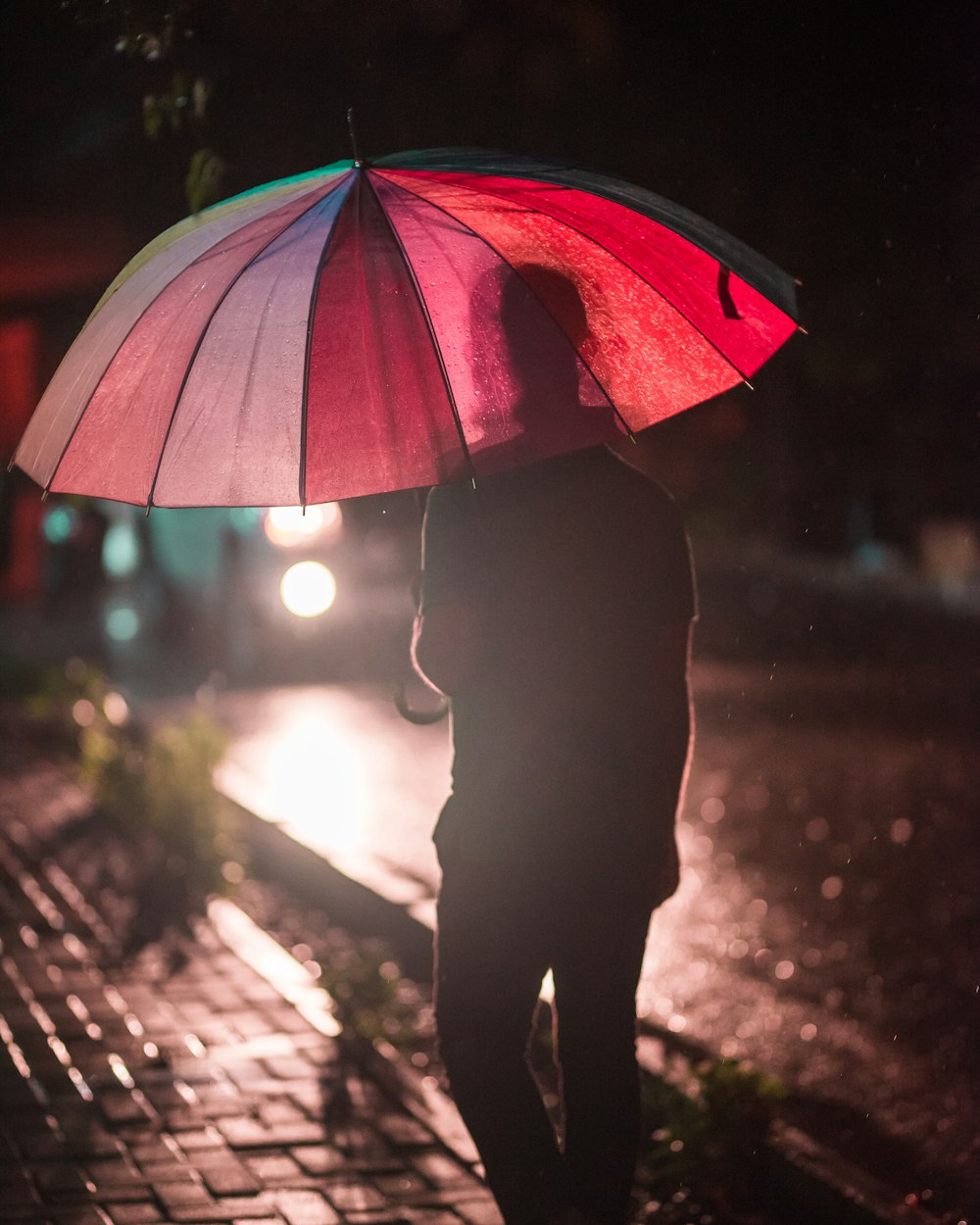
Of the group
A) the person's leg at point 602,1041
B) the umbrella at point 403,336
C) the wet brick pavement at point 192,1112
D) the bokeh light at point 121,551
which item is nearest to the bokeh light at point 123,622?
the bokeh light at point 121,551

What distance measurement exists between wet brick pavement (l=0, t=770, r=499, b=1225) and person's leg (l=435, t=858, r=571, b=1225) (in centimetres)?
99

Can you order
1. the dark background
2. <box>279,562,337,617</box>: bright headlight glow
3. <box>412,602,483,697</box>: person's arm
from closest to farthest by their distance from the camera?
<box>412,602,483,697</box>: person's arm
the dark background
<box>279,562,337,617</box>: bright headlight glow

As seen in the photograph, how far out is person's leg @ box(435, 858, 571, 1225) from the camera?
2.97 metres

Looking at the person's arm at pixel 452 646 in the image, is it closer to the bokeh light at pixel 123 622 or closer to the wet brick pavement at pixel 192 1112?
the wet brick pavement at pixel 192 1112

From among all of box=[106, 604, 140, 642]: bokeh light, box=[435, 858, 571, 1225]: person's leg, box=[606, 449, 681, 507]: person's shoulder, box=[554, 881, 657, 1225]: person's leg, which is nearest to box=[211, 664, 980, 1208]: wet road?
box=[554, 881, 657, 1225]: person's leg

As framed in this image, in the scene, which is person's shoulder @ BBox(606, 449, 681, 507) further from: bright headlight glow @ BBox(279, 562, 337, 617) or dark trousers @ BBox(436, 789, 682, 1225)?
bright headlight glow @ BBox(279, 562, 337, 617)

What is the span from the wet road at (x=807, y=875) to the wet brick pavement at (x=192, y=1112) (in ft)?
3.95

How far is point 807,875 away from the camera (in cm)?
820

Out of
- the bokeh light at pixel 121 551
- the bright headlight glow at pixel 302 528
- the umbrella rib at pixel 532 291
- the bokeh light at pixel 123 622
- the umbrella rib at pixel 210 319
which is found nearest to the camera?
the umbrella rib at pixel 532 291

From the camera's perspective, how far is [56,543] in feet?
74.5

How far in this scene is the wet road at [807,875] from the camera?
17.6 ft

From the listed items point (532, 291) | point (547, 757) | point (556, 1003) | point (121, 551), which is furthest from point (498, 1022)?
point (121, 551)

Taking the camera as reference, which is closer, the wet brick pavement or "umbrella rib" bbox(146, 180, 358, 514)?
"umbrella rib" bbox(146, 180, 358, 514)

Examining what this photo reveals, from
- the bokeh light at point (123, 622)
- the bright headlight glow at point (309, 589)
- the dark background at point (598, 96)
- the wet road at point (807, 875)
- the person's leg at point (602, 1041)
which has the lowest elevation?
the wet road at point (807, 875)
